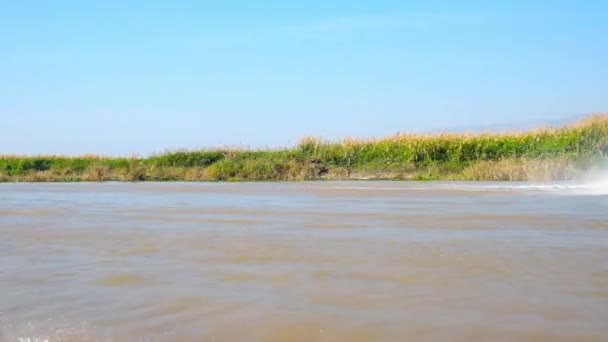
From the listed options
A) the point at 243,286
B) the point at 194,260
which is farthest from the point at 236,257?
the point at 243,286

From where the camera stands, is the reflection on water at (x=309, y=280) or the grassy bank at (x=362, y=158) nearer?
the reflection on water at (x=309, y=280)

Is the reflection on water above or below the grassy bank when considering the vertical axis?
below

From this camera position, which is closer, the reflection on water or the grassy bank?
the reflection on water

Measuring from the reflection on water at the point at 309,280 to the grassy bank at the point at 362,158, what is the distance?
2129cm

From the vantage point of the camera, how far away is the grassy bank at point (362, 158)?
2956cm

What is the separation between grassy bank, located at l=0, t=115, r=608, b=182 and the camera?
29562mm

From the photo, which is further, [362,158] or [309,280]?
[362,158]

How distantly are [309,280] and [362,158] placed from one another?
→ 2976cm

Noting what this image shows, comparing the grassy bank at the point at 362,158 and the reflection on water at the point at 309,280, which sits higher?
the grassy bank at the point at 362,158

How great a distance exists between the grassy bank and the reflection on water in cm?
2129

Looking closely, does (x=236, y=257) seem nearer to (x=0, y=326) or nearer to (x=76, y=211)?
(x=0, y=326)

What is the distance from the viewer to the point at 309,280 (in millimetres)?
3422

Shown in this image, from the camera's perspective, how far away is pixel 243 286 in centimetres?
329

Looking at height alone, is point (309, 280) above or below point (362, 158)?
below
